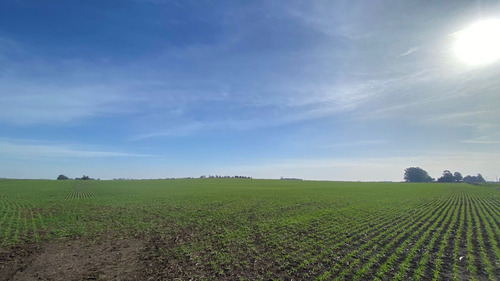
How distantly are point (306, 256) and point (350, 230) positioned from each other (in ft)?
29.5

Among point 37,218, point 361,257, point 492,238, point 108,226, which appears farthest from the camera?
point 37,218

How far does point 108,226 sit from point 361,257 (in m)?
22.8

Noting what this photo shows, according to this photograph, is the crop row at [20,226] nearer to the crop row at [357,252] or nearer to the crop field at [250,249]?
the crop field at [250,249]

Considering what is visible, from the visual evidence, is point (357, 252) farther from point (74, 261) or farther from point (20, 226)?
point (20, 226)

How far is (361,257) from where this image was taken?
48.4 ft

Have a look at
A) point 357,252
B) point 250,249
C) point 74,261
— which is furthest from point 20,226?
point 357,252

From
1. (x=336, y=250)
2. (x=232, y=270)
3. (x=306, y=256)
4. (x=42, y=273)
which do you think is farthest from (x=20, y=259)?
(x=336, y=250)

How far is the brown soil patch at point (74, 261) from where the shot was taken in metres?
12.8

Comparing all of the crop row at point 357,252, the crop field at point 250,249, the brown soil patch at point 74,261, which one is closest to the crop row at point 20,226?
the crop field at point 250,249

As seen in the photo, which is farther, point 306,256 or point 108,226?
point 108,226

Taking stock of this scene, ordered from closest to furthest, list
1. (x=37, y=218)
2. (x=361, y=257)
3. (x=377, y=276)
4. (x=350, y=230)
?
(x=377, y=276) < (x=361, y=257) < (x=350, y=230) < (x=37, y=218)

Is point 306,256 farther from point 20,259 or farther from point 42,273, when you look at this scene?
point 20,259

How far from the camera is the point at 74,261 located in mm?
14891

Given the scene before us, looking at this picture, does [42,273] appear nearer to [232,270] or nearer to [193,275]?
[193,275]
